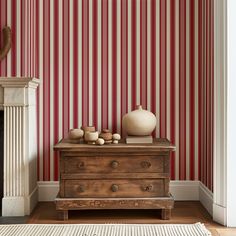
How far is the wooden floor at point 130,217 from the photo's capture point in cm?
360

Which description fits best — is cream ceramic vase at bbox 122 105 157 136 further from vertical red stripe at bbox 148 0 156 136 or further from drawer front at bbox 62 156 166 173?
vertical red stripe at bbox 148 0 156 136

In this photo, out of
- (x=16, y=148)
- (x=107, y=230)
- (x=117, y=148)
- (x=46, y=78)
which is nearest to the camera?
(x=107, y=230)

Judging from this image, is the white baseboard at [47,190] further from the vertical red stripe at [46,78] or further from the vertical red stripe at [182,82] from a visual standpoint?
the vertical red stripe at [182,82]

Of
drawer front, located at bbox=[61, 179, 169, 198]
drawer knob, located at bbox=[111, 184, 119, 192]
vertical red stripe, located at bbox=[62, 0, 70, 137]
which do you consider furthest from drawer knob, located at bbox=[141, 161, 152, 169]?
vertical red stripe, located at bbox=[62, 0, 70, 137]

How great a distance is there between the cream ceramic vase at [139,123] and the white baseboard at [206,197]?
756 millimetres

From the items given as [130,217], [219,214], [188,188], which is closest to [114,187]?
[130,217]

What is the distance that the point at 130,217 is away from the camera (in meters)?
3.74

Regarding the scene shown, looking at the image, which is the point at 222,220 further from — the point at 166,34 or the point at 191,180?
the point at 166,34

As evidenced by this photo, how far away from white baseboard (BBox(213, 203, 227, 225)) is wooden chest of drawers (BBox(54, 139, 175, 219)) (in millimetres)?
379

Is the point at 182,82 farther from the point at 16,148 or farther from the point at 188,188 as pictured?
the point at 16,148

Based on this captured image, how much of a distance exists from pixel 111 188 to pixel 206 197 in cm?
91

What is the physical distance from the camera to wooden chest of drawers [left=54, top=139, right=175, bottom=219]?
12.1 feet
